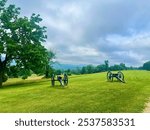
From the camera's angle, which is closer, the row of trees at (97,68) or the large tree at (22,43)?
→ the large tree at (22,43)

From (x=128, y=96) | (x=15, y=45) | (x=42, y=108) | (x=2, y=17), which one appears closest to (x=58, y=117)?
(x=42, y=108)

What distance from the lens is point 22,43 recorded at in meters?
51.6

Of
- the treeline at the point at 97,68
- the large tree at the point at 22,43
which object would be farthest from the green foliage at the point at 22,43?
the treeline at the point at 97,68

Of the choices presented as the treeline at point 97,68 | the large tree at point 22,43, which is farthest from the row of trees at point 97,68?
the large tree at point 22,43

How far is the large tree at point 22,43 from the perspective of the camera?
1970 inches

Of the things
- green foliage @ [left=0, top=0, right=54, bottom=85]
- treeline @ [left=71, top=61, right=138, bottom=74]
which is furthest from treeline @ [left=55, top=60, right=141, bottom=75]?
green foliage @ [left=0, top=0, right=54, bottom=85]

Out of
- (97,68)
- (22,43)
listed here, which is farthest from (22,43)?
(97,68)

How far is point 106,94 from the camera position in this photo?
26469mm

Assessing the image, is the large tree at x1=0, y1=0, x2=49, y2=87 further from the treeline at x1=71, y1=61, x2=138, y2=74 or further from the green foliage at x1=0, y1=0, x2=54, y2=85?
the treeline at x1=71, y1=61, x2=138, y2=74

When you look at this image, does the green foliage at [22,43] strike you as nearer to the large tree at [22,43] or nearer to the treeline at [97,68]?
the large tree at [22,43]

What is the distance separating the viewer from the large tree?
164ft

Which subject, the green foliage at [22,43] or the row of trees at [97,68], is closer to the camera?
the green foliage at [22,43]

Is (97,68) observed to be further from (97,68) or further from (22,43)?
(22,43)

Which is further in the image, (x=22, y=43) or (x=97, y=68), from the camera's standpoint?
(x=97, y=68)
